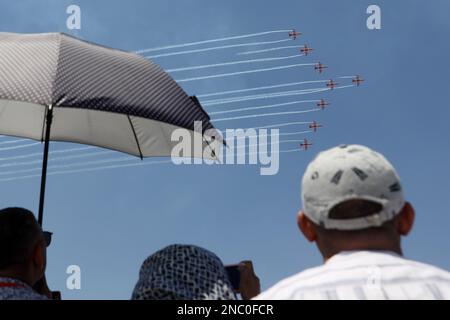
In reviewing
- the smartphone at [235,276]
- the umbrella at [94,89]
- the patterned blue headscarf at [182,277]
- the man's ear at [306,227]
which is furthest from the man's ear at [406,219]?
the umbrella at [94,89]

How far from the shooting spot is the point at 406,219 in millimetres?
3514

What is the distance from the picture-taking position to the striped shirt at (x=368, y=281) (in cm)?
320

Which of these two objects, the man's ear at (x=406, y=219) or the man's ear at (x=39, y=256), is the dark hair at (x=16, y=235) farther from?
the man's ear at (x=406, y=219)

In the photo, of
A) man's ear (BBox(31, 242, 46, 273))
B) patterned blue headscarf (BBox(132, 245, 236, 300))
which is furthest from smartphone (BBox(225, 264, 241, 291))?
man's ear (BBox(31, 242, 46, 273))

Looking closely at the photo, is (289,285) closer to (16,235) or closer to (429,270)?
(429,270)

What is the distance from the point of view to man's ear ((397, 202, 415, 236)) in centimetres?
349

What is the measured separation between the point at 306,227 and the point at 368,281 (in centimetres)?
52

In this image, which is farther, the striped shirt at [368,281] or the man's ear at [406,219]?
the man's ear at [406,219]

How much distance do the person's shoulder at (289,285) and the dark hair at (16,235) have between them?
86.5 inches

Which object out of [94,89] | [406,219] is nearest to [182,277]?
[406,219]

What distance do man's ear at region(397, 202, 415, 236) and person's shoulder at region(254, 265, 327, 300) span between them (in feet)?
1.70

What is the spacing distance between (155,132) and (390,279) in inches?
262
